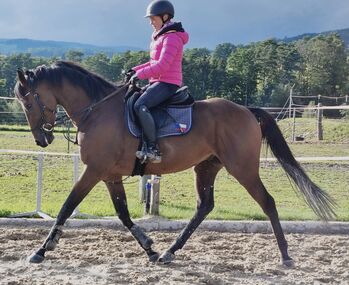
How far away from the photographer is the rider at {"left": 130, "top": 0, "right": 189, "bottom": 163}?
4906mm

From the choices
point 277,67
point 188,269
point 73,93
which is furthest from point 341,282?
point 277,67

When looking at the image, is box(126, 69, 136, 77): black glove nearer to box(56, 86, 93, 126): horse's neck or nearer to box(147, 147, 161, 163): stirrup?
box(56, 86, 93, 126): horse's neck

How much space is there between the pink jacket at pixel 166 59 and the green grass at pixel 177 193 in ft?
5.80

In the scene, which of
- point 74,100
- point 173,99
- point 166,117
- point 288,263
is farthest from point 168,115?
point 288,263

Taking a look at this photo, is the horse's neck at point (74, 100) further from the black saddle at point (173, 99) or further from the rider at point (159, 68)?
the rider at point (159, 68)

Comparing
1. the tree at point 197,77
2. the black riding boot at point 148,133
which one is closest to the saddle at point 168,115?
the black riding boot at point 148,133

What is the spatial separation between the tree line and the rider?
36028mm

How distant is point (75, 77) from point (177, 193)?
579 cm

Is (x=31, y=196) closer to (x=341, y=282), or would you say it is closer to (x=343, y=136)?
(x=341, y=282)

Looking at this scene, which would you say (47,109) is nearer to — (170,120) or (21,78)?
(21,78)

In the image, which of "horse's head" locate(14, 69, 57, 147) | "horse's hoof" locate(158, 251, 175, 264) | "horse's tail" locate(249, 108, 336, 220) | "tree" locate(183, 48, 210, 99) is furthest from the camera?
"tree" locate(183, 48, 210, 99)

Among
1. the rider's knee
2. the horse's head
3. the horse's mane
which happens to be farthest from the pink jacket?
the horse's head

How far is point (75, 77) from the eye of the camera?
17.0 ft

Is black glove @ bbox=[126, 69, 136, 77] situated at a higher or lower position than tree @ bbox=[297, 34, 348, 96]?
lower
